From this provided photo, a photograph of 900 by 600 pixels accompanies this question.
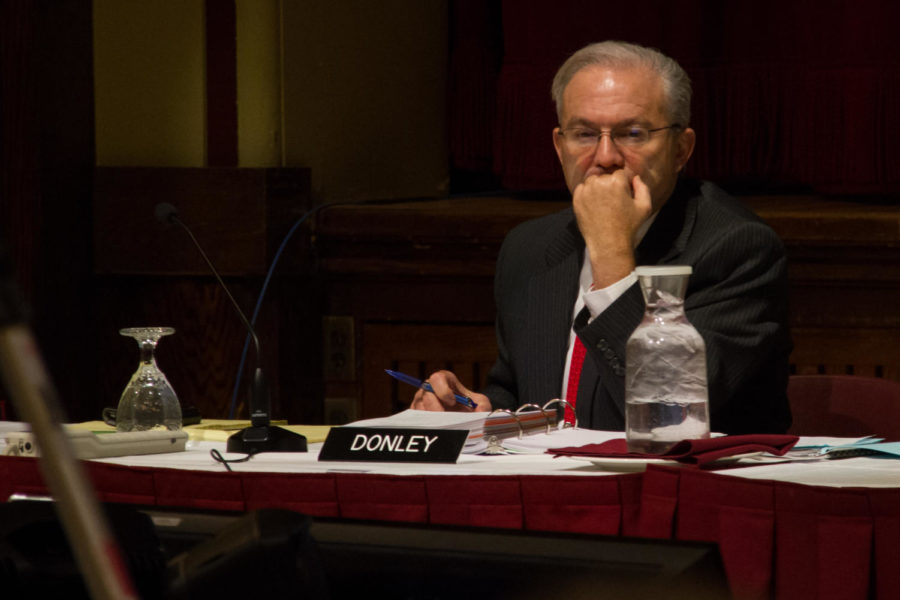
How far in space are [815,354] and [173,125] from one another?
5.53 feet

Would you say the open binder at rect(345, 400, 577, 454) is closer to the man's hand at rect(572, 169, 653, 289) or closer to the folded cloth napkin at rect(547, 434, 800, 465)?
the folded cloth napkin at rect(547, 434, 800, 465)

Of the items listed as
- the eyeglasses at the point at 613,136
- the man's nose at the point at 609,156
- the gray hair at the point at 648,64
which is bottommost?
the man's nose at the point at 609,156

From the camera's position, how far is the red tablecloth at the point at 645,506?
1107 millimetres

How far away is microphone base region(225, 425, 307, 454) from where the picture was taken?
1598mm

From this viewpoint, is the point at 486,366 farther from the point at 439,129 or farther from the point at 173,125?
the point at 173,125

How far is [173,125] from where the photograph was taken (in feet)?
10.1

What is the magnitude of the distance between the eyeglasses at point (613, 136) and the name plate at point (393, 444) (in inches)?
32.3

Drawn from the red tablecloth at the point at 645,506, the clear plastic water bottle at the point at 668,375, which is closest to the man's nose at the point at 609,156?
the clear plastic water bottle at the point at 668,375

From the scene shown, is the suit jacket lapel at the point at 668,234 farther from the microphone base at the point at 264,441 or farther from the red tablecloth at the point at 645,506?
the red tablecloth at the point at 645,506

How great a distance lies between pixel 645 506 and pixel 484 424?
39cm

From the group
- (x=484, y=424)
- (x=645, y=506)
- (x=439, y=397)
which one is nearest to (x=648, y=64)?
(x=439, y=397)

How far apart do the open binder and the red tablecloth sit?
0.84ft

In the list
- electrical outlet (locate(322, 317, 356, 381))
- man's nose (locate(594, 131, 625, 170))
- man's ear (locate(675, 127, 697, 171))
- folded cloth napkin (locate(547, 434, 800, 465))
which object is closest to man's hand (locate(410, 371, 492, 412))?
folded cloth napkin (locate(547, 434, 800, 465))

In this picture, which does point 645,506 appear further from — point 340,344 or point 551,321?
point 340,344
